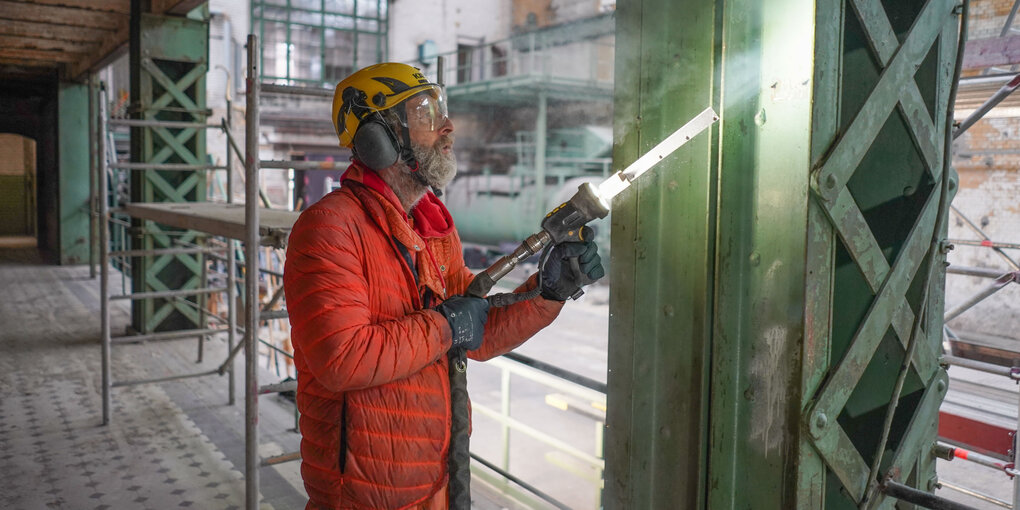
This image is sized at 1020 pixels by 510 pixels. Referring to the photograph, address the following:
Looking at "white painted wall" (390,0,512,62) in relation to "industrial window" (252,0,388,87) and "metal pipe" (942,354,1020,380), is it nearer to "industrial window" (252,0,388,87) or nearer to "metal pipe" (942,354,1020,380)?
"industrial window" (252,0,388,87)

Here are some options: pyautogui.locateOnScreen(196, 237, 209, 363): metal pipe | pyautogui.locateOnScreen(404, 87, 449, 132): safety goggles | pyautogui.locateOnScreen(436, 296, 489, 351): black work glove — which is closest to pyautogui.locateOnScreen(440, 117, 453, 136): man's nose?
pyautogui.locateOnScreen(404, 87, 449, 132): safety goggles

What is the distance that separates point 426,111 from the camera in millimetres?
2359

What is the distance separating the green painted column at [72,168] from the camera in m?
13.9

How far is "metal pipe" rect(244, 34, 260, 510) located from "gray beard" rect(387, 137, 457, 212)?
152cm

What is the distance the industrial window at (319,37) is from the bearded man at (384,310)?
2205 centimetres

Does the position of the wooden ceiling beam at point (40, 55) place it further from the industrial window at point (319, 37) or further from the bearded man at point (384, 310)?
the bearded man at point (384, 310)

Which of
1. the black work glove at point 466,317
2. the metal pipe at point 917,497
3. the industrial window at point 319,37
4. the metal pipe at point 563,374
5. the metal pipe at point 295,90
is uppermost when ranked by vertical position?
the industrial window at point 319,37

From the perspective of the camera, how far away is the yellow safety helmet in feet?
7.55

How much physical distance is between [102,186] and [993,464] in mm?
6526

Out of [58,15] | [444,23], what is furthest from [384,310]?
[444,23]

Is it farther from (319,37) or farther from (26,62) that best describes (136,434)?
(319,37)

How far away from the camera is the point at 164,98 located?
8.02 m

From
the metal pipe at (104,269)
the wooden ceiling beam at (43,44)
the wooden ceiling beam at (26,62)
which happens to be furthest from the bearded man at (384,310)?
the wooden ceiling beam at (26,62)

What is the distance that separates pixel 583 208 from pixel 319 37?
24145 mm
